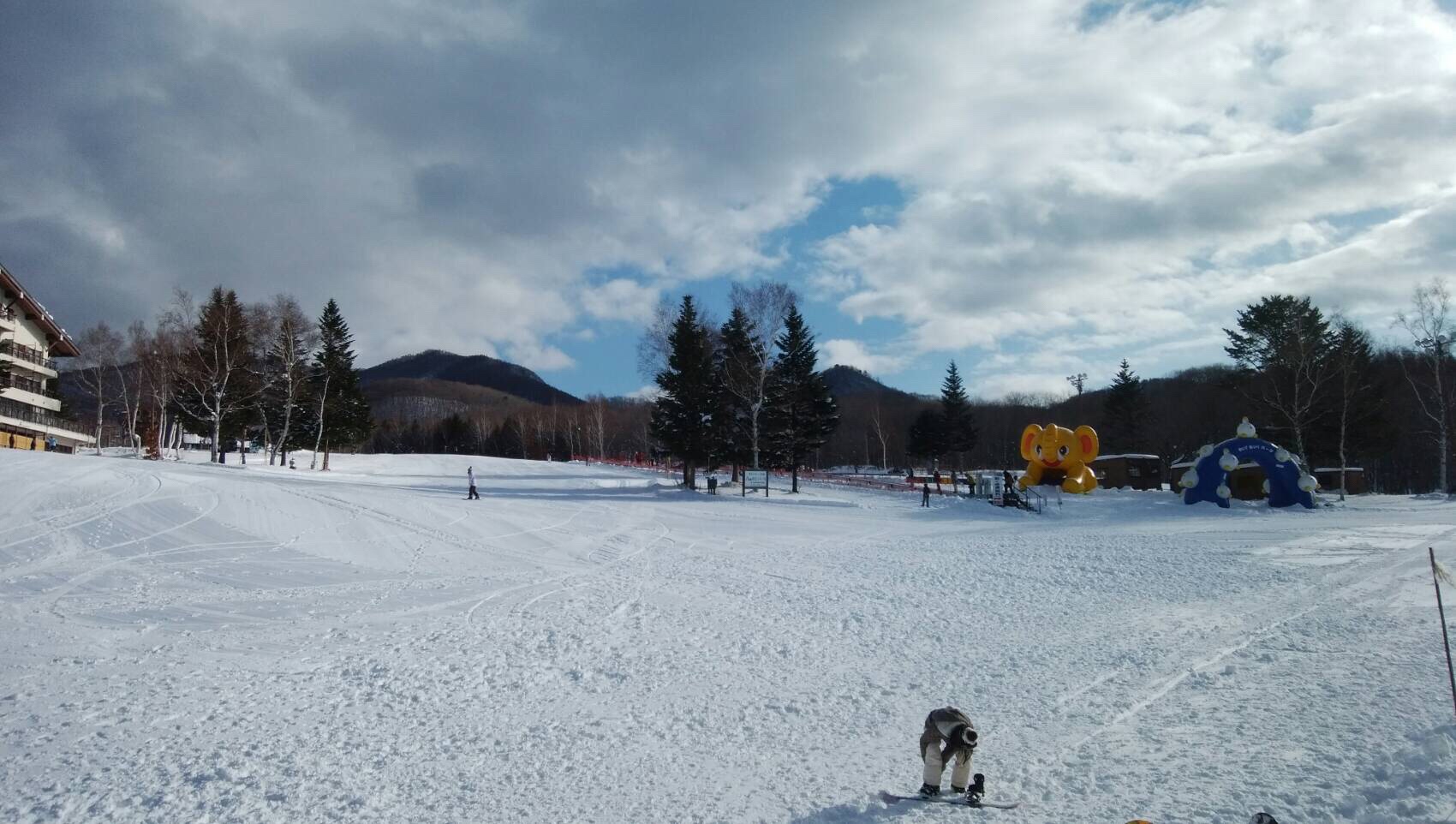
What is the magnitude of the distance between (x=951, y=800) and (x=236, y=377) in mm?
50564

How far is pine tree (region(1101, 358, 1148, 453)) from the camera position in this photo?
6438 centimetres

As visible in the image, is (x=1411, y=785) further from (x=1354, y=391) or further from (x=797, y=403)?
(x=1354, y=391)

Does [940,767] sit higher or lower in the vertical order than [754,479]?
lower

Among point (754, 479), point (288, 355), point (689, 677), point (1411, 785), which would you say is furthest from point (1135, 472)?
point (288, 355)

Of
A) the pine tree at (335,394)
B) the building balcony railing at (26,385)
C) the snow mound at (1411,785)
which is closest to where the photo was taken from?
the snow mound at (1411,785)

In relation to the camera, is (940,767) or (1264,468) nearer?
(940,767)

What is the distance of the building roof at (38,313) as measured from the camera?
153 feet

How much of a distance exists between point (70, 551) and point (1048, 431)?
3736 centimetres

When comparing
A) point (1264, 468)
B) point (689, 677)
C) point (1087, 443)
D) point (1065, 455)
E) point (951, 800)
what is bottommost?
point (689, 677)

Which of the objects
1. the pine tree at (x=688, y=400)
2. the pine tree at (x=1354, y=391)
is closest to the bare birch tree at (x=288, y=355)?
the pine tree at (x=688, y=400)

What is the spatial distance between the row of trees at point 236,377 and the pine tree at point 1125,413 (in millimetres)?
63006

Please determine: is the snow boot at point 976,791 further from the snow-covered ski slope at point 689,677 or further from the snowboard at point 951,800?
the snow-covered ski slope at point 689,677

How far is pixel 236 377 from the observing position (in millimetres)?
44312

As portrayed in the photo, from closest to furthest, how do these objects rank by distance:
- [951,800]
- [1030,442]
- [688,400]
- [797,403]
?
[951,800] < [1030,442] < [688,400] < [797,403]
